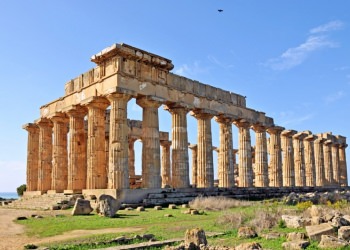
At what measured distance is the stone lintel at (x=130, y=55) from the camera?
2317 centimetres

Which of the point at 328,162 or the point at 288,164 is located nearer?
the point at 288,164

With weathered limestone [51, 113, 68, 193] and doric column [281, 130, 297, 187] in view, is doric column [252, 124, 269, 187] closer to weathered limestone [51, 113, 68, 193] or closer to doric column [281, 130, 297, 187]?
doric column [281, 130, 297, 187]

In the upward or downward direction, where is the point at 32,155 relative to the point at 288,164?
upward

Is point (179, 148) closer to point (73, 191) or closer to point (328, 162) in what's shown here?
point (73, 191)

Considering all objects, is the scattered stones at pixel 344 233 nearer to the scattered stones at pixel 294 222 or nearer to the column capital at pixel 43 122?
the scattered stones at pixel 294 222

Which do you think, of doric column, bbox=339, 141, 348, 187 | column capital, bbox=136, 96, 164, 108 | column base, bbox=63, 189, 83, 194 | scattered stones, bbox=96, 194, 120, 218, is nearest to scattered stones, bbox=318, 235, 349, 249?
scattered stones, bbox=96, 194, 120, 218

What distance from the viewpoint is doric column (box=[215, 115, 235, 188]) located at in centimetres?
3119

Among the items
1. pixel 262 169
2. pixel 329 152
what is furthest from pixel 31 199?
pixel 329 152

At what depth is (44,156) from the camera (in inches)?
1225

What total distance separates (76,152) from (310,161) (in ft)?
90.1

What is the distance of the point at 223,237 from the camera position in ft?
33.5

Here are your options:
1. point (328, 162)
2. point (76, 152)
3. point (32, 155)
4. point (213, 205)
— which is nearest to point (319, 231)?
point (213, 205)

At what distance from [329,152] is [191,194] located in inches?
1133

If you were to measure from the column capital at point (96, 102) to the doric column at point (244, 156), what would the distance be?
41.2 ft
